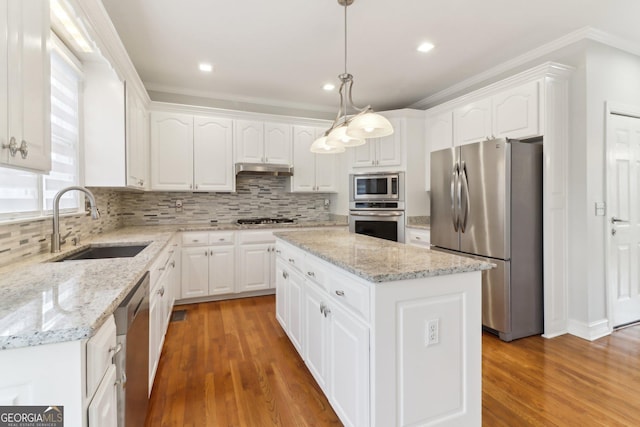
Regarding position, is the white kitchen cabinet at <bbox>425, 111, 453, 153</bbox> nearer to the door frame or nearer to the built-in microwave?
the built-in microwave

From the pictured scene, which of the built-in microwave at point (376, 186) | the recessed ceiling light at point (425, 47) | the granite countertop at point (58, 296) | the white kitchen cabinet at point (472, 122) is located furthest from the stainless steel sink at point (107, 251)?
the white kitchen cabinet at point (472, 122)

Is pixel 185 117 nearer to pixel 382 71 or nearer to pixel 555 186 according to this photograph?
pixel 382 71

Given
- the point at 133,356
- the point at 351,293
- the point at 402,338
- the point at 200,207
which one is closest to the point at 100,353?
the point at 133,356

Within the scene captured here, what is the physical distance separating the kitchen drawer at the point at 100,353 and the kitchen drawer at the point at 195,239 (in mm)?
2612

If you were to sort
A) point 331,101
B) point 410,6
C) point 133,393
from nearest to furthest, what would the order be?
point 133,393
point 410,6
point 331,101

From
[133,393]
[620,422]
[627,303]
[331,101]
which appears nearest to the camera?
[133,393]

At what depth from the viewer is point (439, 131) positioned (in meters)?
3.73

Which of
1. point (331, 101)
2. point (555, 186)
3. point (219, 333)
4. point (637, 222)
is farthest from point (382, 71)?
point (219, 333)

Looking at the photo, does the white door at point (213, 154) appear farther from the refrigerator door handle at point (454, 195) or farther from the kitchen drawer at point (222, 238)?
the refrigerator door handle at point (454, 195)

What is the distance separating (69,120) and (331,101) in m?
3.05

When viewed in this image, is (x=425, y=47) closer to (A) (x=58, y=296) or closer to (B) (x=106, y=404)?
(A) (x=58, y=296)

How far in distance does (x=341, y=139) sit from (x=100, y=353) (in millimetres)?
1676

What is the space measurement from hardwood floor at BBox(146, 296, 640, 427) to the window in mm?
1324

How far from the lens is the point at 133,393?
1302 millimetres
